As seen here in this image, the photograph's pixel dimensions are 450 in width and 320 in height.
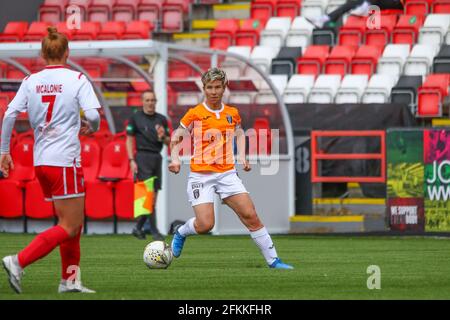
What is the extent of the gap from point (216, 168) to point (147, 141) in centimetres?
613

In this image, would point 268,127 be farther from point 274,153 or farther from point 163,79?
point 163,79

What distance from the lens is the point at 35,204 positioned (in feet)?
72.8

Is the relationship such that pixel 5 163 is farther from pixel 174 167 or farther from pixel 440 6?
pixel 440 6

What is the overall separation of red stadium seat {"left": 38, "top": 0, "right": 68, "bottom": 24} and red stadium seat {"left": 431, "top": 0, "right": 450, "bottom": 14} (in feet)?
32.2

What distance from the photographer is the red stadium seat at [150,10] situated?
32.3m

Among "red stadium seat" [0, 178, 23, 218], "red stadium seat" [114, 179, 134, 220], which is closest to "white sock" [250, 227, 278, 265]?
"red stadium seat" [114, 179, 134, 220]

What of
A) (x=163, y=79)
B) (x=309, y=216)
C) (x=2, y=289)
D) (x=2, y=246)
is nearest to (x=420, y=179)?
(x=309, y=216)

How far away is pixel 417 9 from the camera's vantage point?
95.6 feet

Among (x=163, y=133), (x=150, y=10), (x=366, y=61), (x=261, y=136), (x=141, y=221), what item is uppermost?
(x=150, y=10)

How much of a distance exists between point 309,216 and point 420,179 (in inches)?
86.1

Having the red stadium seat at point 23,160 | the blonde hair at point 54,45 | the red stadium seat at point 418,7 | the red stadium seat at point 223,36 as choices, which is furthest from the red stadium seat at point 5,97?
the blonde hair at point 54,45

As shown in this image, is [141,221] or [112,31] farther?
[112,31]

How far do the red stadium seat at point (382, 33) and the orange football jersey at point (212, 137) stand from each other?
16.0 meters

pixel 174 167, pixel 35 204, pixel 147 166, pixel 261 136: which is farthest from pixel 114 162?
pixel 174 167
